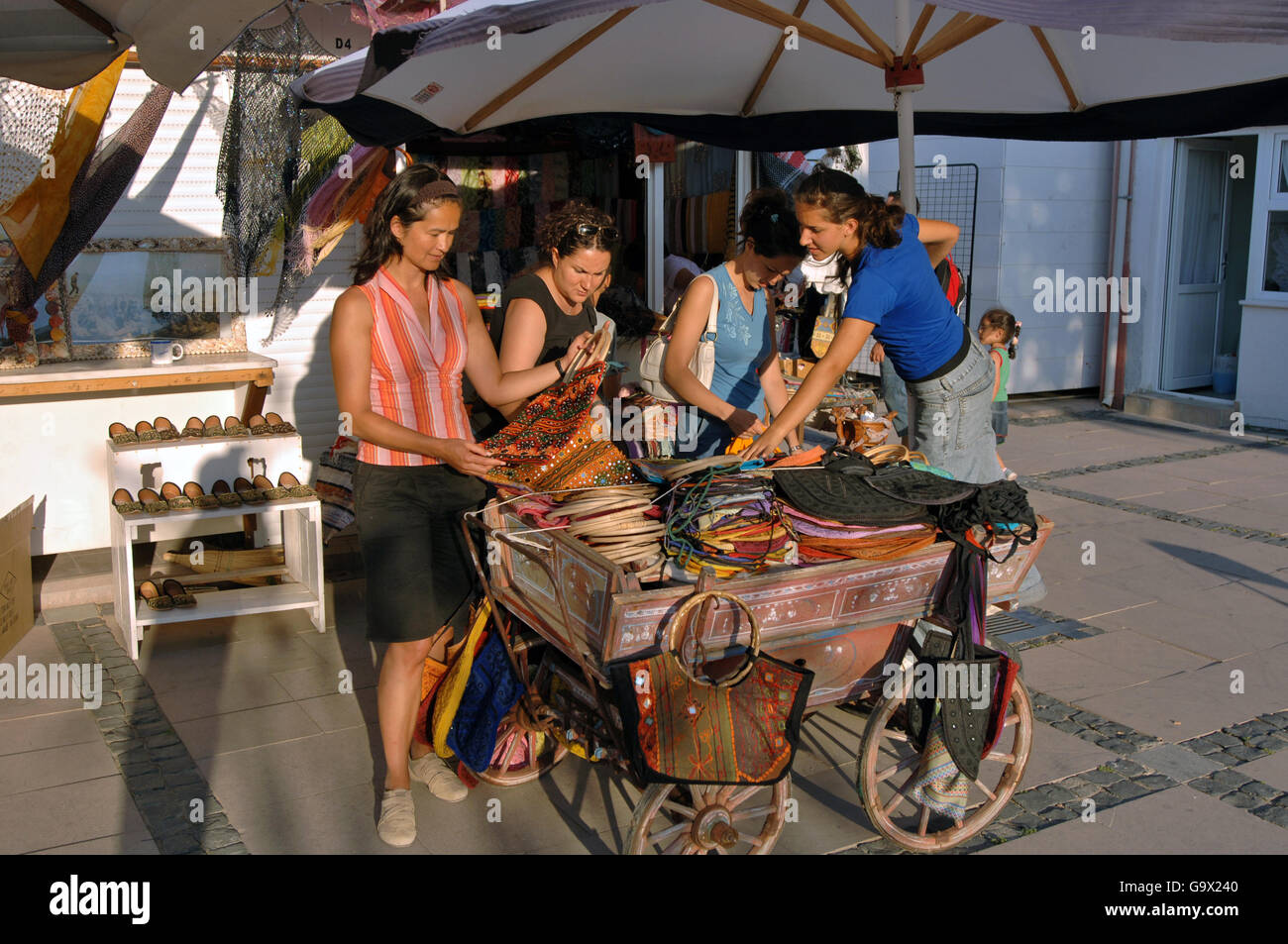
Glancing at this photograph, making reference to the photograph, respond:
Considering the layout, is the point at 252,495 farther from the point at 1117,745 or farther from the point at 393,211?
the point at 1117,745

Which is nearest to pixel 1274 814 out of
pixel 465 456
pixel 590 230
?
pixel 465 456

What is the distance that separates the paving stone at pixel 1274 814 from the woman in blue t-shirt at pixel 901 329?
1458mm

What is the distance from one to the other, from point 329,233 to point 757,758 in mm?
4011

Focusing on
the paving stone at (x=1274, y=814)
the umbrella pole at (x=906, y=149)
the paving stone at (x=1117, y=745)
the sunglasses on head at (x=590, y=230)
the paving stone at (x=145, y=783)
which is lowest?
the paving stone at (x=145, y=783)

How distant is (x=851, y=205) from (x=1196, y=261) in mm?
9355

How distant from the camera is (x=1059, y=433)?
33.7 feet

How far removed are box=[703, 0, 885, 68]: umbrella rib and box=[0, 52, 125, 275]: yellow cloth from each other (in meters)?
2.67

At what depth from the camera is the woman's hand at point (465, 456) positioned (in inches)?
134

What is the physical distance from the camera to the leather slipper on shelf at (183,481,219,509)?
5.41 metres

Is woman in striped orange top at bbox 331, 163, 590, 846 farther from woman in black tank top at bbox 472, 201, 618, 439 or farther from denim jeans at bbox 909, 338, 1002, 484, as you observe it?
denim jeans at bbox 909, 338, 1002, 484

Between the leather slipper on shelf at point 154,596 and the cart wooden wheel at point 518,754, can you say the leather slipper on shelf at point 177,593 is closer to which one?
the leather slipper on shelf at point 154,596

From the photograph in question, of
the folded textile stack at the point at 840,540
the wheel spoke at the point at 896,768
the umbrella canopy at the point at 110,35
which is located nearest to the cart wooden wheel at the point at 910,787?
the wheel spoke at the point at 896,768

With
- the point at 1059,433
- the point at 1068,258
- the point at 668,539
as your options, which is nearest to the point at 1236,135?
the point at 1068,258

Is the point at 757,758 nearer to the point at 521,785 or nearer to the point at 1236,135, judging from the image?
the point at 521,785
